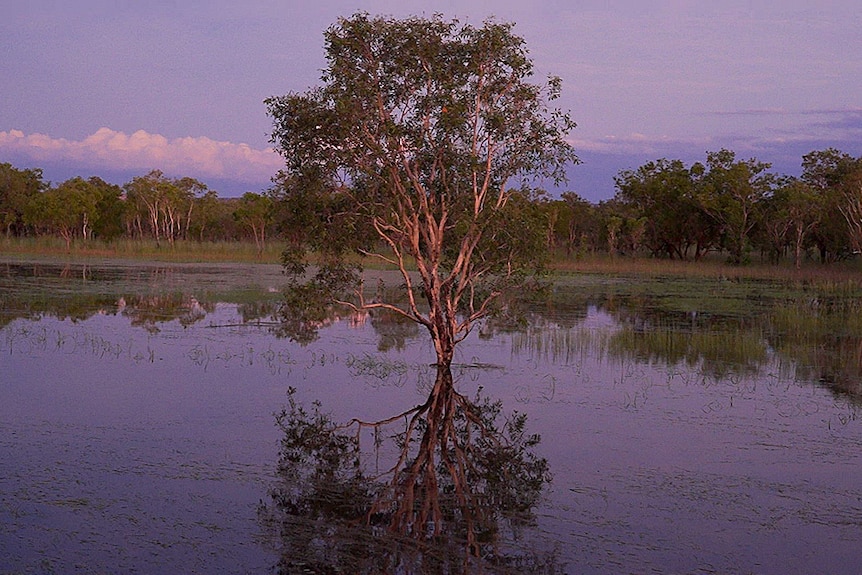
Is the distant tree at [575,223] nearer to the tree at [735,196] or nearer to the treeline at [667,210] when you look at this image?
the treeline at [667,210]

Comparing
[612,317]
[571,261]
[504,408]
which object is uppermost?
[571,261]

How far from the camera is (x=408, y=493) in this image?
35.8 feet

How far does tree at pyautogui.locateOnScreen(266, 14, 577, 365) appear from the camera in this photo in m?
18.1

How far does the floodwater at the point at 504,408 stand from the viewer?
9.23m

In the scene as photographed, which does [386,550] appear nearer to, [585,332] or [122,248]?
[585,332]

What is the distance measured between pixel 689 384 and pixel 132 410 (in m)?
10.2

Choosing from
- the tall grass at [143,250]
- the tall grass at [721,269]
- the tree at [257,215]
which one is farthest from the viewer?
the tree at [257,215]

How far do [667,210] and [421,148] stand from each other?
53502 mm

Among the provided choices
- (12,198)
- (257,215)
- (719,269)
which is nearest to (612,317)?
(719,269)

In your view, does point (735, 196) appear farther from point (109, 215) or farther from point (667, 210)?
point (109, 215)

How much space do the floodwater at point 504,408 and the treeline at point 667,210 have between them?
1247 inches

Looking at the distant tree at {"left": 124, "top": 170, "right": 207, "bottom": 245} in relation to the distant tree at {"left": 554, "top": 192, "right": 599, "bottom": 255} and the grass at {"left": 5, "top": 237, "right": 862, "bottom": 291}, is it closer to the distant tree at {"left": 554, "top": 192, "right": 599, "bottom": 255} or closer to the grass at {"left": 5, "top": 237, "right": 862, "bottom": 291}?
the grass at {"left": 5, "top": 237, "right": 862, "bottom": 291}

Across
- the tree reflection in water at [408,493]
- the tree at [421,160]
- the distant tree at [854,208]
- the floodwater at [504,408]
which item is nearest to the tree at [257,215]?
the distant tree at [854,208]

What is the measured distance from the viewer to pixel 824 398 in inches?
698
